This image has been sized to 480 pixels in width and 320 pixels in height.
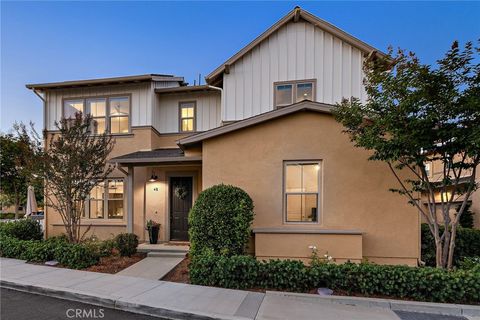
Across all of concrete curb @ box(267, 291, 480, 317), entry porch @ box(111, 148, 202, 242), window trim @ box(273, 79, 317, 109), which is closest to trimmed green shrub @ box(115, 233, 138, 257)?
entry porch @ box(111, 148, 202, 242)

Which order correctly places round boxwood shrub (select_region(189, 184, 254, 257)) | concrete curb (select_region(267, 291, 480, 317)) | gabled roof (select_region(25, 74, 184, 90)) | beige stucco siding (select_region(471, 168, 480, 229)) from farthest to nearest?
beige stucco siding (select_region(471, 168, 480, 229))
gabled roof (select_region(25, 74, 184, 90))
round boxwood shrub (select_region(189, 184, 254, 257))
concrete curb (select_region(267, 291, 480, 317))

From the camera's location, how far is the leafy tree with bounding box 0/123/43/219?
858cm

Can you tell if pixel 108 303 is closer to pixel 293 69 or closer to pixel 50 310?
pixel 50 310

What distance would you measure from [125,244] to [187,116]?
5917 mm

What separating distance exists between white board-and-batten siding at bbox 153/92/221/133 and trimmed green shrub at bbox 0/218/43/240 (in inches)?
247

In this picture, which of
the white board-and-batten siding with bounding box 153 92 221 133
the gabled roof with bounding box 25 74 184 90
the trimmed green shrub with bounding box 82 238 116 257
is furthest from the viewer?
the white board-and-batten siding with bounding box 153 92 221 133

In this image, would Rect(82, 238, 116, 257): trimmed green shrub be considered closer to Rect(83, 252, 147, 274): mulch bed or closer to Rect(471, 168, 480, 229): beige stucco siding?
Rect(83, 252, 147, 274): mulch bed

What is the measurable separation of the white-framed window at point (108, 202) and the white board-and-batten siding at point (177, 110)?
3.10 m

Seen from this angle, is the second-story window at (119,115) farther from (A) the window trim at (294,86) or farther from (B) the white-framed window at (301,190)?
(B) the white-framed window at (301,190)

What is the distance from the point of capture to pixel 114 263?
7637 millimetres

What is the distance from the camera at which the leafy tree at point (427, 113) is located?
5.16 m

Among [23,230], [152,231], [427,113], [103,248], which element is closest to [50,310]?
[103,248]

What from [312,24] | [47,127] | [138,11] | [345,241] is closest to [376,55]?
[312,24]

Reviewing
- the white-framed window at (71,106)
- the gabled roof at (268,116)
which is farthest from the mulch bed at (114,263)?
the white-framed window at (71,106)
